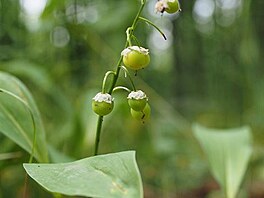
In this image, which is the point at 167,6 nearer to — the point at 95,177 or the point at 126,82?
the point at 95,177

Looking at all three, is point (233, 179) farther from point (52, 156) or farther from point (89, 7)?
point (89, 7)

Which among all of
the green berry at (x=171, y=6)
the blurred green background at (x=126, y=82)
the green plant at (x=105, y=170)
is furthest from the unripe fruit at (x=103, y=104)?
the blurred green background at (x=126, y=82)

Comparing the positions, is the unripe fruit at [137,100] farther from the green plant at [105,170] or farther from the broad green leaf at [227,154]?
the broad green leaf at [227,154]

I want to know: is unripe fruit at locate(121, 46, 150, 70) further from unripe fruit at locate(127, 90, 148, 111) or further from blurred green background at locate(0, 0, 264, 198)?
blurred green background at locate(0, 0, 264, 198)

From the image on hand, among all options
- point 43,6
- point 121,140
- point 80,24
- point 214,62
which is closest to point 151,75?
point 214,62

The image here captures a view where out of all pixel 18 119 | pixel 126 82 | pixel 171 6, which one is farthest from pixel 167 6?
pixel 126 82
